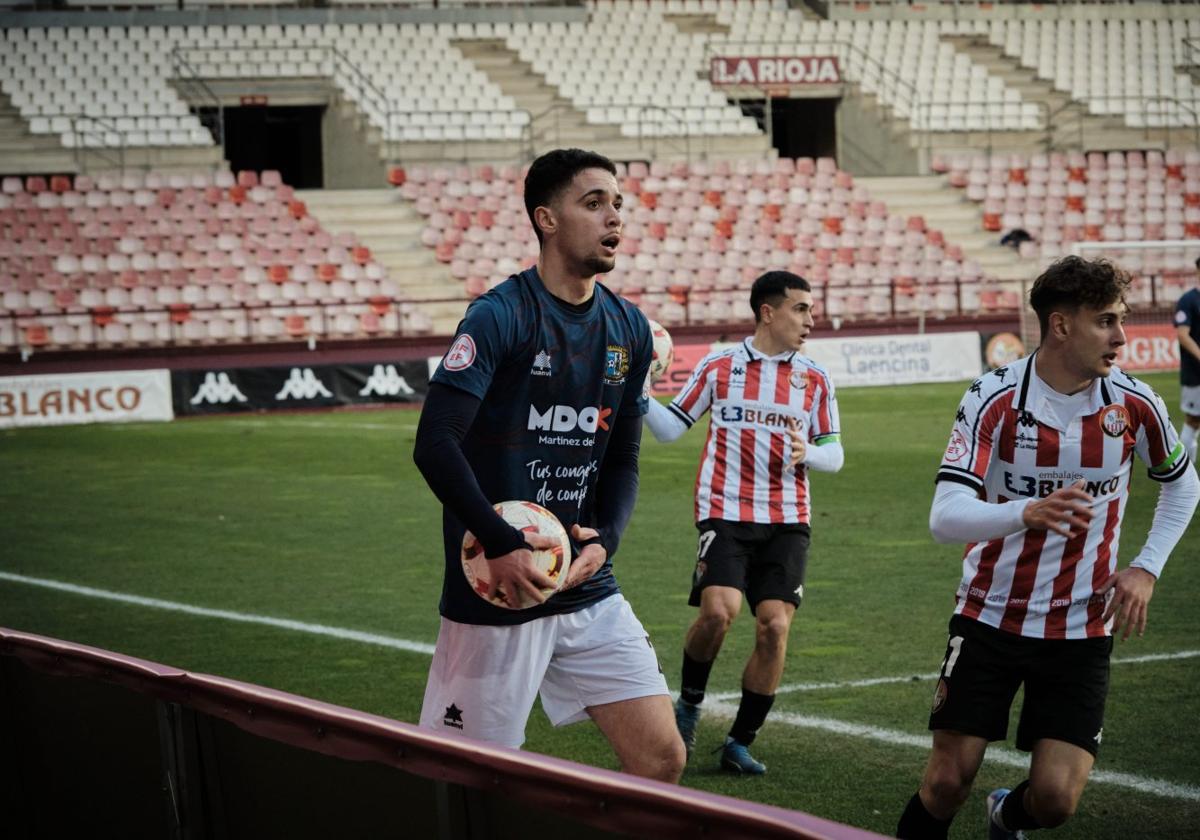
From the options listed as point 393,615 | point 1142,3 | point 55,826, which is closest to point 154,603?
point 393,615

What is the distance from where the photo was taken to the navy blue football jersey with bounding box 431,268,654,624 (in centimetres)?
455

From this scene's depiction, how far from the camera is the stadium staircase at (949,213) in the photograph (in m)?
34.8

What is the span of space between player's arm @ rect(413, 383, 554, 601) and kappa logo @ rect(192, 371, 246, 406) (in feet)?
73.6

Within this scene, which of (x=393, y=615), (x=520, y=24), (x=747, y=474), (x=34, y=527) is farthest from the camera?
(x=520, y=24)

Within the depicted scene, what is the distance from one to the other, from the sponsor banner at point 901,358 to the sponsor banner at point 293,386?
7161 mm

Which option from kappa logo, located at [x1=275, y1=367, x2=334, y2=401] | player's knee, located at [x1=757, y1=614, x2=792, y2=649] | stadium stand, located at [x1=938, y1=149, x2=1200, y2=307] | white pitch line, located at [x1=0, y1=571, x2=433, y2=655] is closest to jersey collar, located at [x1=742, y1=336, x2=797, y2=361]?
player's knee, located at [x1=757, y1=614, x2=792, y2=649]

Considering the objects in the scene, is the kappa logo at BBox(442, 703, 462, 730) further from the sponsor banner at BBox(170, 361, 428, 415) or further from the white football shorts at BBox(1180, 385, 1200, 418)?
the sponsor banner at BBox(170, 361, 428, 415)

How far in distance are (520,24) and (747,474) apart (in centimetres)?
3482

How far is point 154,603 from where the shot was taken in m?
10.6

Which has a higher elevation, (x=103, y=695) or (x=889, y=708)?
(x=103, y=695)

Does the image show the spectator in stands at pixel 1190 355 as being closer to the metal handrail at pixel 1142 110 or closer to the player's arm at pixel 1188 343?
the player's arm at pixel 1188 343

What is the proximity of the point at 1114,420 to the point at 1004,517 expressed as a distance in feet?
1.78

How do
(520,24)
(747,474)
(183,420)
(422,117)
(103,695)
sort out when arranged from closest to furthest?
(103,695) < (747,474) < (183,420) < (422,117) < (520,24)

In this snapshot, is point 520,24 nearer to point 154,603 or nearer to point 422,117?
point 422,117
